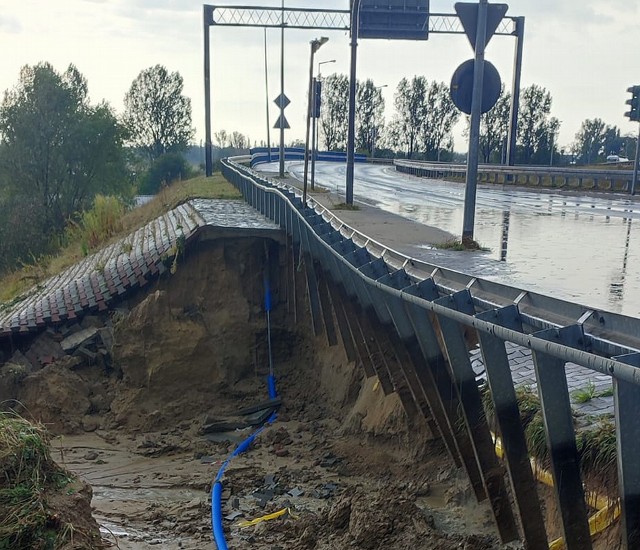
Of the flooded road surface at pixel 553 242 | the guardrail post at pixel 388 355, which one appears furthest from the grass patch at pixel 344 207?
the guardrail post at pixel 388 355

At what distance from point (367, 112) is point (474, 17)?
7446 cm

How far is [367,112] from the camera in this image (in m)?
84.0

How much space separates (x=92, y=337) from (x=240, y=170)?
11351mm

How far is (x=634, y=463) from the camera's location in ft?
12.8

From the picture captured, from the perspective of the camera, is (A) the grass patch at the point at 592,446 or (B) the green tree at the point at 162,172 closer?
(A) the grass patch at the point at 592,446

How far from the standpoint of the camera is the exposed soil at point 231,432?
7.50 meters

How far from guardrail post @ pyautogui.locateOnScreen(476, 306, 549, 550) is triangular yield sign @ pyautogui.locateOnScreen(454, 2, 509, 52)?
6765 mm

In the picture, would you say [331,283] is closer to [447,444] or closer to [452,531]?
[447,444]

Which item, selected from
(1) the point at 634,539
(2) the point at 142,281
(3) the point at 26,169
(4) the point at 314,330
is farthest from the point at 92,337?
(3) the point at 26,169

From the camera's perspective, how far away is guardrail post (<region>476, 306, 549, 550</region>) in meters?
5.27

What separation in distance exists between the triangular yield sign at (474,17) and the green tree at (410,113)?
67.3 m

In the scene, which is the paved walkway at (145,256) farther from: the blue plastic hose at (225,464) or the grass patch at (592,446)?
the grass patch at (592,446)

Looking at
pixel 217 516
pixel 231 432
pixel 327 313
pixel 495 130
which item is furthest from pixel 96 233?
pixel 495 130

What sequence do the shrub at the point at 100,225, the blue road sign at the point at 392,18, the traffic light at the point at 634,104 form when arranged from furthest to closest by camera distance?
1. the blue road sign at the point at 392,18
2. the shrub at the point at 100,225
3. the traffic light at the point at 634,104
